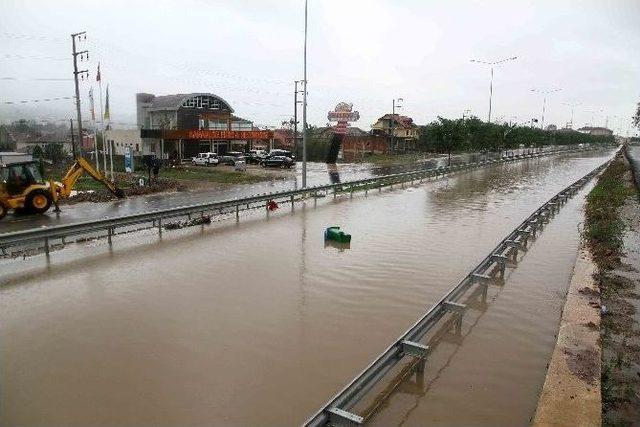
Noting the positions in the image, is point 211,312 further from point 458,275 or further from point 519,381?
point 458,275

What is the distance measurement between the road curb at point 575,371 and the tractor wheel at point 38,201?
18618 mm

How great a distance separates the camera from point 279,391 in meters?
5.65

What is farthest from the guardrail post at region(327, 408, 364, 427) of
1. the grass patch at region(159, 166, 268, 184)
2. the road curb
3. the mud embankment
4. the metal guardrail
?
the grass patch at region(159, 166, 268, 184)

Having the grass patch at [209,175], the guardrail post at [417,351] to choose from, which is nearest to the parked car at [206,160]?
the grass patch at [209,175]

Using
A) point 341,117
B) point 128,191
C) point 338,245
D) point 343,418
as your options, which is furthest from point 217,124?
point 343,418

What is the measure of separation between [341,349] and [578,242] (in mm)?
10194

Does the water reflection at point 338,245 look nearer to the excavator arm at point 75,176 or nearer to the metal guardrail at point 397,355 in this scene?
the metal guardrail at point 397,355

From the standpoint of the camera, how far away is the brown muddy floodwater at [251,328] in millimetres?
5375

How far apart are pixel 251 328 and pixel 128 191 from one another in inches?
789

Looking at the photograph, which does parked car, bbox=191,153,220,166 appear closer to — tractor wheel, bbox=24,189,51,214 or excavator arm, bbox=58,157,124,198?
excavator arm, bbox=58,157,124,198

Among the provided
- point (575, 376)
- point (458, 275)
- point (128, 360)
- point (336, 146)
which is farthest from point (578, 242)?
point (336, 146)

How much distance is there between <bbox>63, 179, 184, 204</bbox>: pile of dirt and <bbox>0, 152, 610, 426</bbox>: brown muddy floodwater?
10684 millimetres

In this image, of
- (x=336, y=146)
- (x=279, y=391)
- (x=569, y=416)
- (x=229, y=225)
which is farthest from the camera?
(x=336, y=146)

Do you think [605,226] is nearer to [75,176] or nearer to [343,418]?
[343,418]
